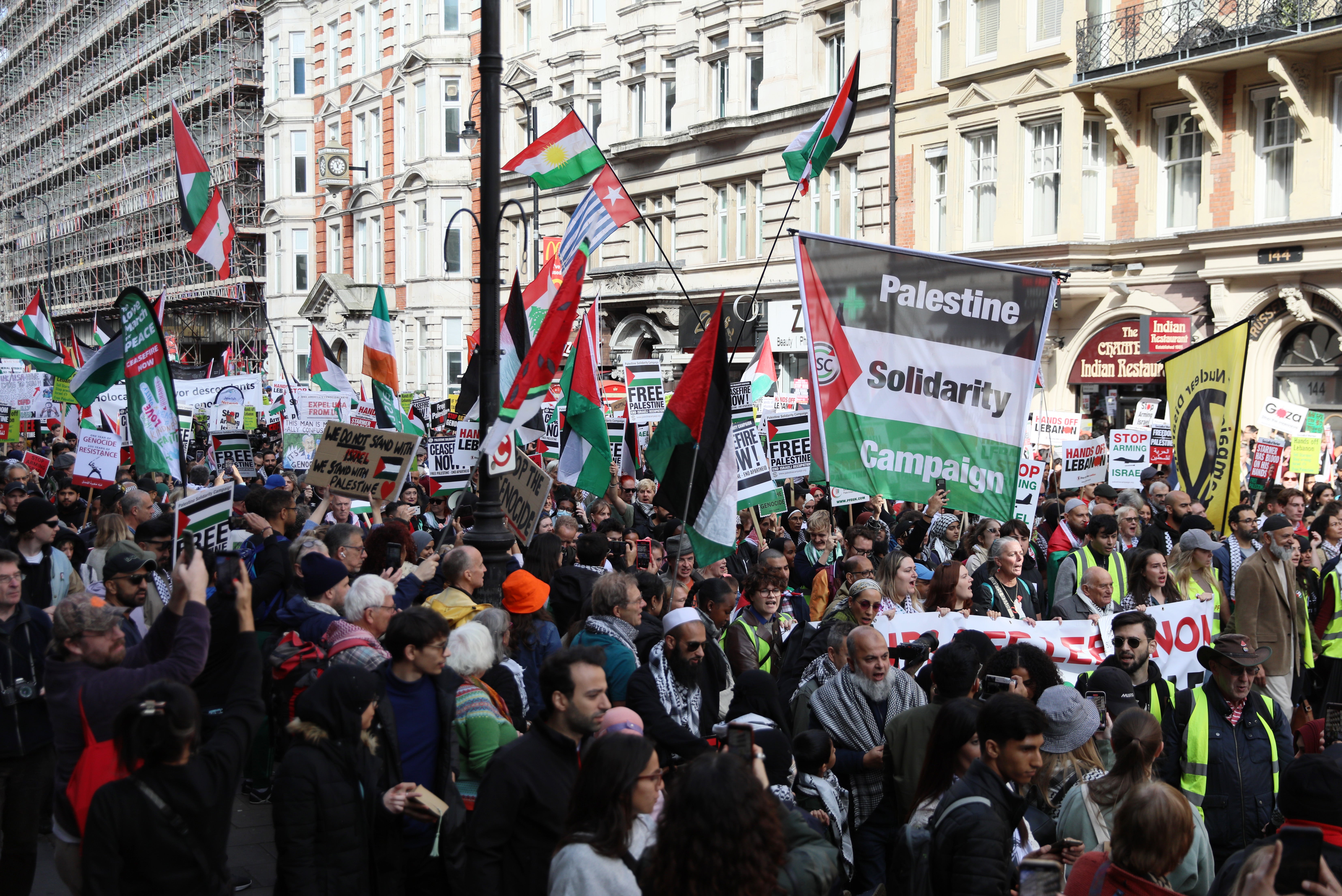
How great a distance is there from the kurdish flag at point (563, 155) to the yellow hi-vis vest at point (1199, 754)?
26.7ft

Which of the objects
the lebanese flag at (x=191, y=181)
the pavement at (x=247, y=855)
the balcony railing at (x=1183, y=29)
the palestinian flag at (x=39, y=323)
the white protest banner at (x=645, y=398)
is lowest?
the pavement at (x=247, y=855)

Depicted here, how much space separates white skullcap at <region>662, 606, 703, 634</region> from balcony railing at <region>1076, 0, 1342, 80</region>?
58.0 feet

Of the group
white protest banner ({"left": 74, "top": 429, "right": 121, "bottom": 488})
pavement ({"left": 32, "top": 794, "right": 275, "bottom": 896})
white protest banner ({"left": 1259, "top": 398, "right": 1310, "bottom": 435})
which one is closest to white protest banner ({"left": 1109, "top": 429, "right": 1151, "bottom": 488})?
white protest banner ({"left": 1259, "top": 398, "right": 1310, "bottom": 435})

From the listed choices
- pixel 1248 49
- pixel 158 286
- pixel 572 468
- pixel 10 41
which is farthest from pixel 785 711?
pixel 10 41

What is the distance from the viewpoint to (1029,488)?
11.3 meters

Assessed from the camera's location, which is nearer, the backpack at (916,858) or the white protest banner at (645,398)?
the backpack at (916,858)

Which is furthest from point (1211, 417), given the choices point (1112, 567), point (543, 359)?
point (543, 359)

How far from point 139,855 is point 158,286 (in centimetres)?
6206

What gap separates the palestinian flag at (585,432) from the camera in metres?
10.6

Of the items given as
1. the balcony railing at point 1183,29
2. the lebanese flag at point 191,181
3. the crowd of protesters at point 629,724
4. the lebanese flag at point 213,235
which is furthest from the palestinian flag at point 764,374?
the balcony railing at point 1183,29

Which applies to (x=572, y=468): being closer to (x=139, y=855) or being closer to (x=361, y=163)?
(x=139, y=855)

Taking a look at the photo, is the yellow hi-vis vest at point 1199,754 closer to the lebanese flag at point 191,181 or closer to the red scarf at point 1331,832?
the red scarf at point 1331,832

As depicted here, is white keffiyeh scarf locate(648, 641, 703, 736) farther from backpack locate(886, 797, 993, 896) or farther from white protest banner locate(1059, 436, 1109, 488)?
white protest banner locate(1059, 436, 1109, 488)

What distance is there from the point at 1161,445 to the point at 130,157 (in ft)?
198
